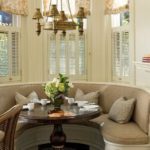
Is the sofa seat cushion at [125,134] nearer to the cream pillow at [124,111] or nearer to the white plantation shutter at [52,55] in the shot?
the cream pillow at [124,111]

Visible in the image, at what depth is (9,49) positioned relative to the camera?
18.2ft

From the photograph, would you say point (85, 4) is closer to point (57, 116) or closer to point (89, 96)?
point (89, 96)

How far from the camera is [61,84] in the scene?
3.78 m

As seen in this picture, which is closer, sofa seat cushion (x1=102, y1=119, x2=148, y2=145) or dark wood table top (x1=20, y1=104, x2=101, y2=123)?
dark wood table top (x1=20, y1=104, x2=101, y2=123)

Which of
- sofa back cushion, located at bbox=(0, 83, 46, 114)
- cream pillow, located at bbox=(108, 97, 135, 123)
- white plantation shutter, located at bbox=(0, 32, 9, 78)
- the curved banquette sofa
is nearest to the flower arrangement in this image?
the curved banquette sofa

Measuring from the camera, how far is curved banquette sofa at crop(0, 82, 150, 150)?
11.8ft

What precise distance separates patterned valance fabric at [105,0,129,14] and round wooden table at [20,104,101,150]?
236 centimetres

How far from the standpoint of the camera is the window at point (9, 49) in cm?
547

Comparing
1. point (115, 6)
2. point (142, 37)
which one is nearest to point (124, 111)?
point (142, 37)

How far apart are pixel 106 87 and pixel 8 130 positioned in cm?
248

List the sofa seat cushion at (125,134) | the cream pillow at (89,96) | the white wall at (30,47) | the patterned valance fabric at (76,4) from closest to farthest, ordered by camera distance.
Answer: the sofa seat cushion at (125,134), the cream pillow at (89,96), the white wall at (30,47), the patterned valance fabric at (76,4)

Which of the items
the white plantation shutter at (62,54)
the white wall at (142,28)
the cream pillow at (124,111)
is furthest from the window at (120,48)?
the cream pillow at (124,111)

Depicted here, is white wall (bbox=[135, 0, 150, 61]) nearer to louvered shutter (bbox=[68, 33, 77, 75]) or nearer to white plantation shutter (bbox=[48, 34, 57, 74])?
louvered shutter (bbox=[68, 33, 77, 75])

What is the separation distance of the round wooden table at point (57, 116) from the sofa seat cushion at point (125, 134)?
0.96ft
